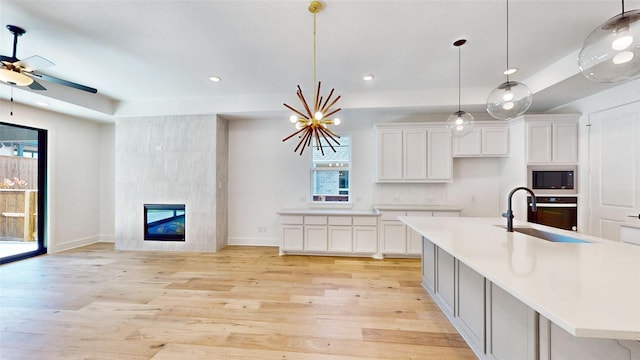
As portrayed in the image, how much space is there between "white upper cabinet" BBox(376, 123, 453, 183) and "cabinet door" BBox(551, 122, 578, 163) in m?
1.38

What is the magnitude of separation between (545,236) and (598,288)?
4.83 feet

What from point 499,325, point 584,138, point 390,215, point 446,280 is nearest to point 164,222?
point 390,215

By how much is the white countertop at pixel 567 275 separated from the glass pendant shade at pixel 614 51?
1.02 meters

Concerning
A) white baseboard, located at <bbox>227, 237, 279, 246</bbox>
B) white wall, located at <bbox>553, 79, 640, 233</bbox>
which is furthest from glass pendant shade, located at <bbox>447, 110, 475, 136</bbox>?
white baseboard, located at <bbox>227, 237, 279, 246</bbox>

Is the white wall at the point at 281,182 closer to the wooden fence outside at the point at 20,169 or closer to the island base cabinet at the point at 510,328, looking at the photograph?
the island base cabinet at the point at 510,328

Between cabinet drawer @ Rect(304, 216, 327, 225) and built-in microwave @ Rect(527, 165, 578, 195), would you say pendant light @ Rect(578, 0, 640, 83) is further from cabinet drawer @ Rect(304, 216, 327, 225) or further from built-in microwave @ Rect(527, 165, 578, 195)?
cabinet drawer @ Rect(304, 216, 327, 225)

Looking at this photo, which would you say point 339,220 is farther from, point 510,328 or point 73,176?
point 73,176

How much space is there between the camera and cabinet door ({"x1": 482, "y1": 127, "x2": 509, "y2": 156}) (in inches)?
158

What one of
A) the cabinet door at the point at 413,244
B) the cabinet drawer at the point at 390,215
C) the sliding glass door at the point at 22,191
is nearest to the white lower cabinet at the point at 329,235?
the cabinet drawer at the point at 390,215

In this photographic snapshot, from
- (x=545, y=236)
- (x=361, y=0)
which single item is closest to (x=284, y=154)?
(x=361, y=0)

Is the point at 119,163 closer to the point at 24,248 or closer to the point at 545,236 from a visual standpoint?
the point at 24,248

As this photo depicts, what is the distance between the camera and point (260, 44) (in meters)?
2.61

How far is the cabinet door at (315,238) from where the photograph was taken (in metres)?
4.18

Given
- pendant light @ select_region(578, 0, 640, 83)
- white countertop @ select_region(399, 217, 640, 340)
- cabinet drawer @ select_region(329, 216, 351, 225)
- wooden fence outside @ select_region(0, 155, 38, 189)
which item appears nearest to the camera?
white countertop @ select_region(399, 217, 640, 340)
